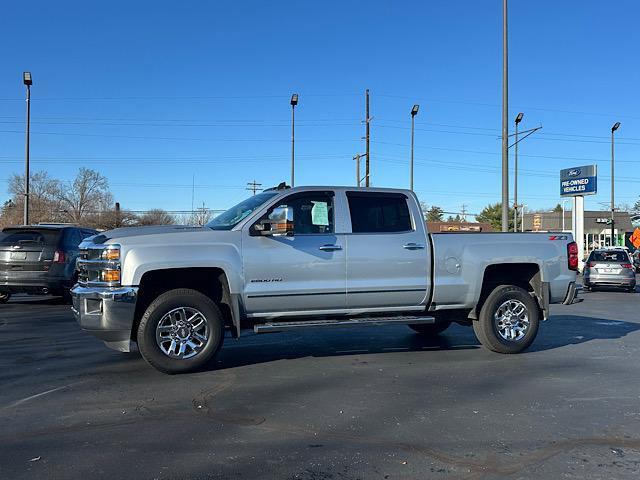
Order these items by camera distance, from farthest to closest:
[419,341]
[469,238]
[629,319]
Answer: [629,319]
[419,341]
[469,238]

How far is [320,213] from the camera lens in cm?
718

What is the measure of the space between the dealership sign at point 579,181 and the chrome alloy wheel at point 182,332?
105 feet

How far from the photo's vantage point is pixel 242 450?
4.25 meters

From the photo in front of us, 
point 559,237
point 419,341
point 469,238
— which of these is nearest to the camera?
point 469,238

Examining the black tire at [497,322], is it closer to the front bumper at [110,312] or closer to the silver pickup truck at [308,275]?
the silver pickup truck at [308,275]

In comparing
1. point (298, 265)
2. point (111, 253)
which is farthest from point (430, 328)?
point (111, 253)

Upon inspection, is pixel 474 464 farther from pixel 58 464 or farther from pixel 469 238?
pixel 469 238

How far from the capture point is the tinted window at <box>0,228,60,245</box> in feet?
40.6

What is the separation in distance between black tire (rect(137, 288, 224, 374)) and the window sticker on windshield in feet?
5.41

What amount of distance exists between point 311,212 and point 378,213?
0.93 m

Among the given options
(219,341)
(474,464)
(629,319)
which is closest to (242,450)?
(474,464)

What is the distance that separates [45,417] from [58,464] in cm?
118

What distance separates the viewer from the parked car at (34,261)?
40.1ft

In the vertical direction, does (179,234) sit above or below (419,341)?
above
